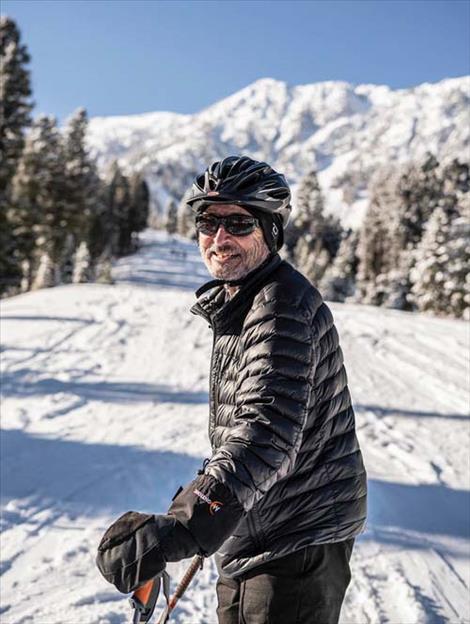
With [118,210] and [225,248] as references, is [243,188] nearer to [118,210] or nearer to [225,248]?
[225,248]

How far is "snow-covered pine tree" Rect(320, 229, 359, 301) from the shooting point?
48.9 meters

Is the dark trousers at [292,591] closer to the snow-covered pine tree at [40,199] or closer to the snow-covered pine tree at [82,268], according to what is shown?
the snow-covered pine tree at [40,199]

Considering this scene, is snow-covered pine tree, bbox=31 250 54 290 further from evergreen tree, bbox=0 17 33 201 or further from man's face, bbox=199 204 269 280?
man's face, bbox=199 204 269 280

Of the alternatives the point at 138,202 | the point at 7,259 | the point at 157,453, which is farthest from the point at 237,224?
the point at 138,202

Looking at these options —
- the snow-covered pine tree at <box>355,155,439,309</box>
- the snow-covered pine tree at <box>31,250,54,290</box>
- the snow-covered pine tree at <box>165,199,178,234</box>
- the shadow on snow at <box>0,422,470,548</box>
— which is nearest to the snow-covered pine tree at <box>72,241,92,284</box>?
the snow-covered pine tree at <box>31,250,54,290</box>

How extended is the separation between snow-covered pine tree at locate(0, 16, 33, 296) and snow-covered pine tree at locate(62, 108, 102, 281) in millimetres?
10129

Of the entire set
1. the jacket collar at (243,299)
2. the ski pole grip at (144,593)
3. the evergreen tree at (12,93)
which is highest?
the evergreen tree at (12,93)

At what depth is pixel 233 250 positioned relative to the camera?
213cm

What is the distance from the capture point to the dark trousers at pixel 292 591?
195cm

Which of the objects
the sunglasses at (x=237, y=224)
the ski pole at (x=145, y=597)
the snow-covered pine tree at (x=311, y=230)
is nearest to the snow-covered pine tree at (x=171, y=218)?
the snow-covered pine tree at (x=311, y=230)

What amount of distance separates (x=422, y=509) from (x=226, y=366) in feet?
14.3

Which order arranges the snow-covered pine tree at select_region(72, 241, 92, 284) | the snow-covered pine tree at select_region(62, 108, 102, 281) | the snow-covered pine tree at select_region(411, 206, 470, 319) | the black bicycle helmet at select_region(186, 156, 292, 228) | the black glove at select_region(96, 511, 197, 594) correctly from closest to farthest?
the black glove at select_region(96, 511, 197, 594) < the black bicycle helmet at select_region(186, 156, 292, 228) < the snow-covered pine tree at select_region(411, 206, 470, 319) < the snow-covered pine tree at select_region(62, 108, 102, 281) < the snow-covered pine tree at select_region(72, 241, 92, 284)

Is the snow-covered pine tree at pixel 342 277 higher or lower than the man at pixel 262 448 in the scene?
lower

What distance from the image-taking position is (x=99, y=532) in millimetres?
4738
